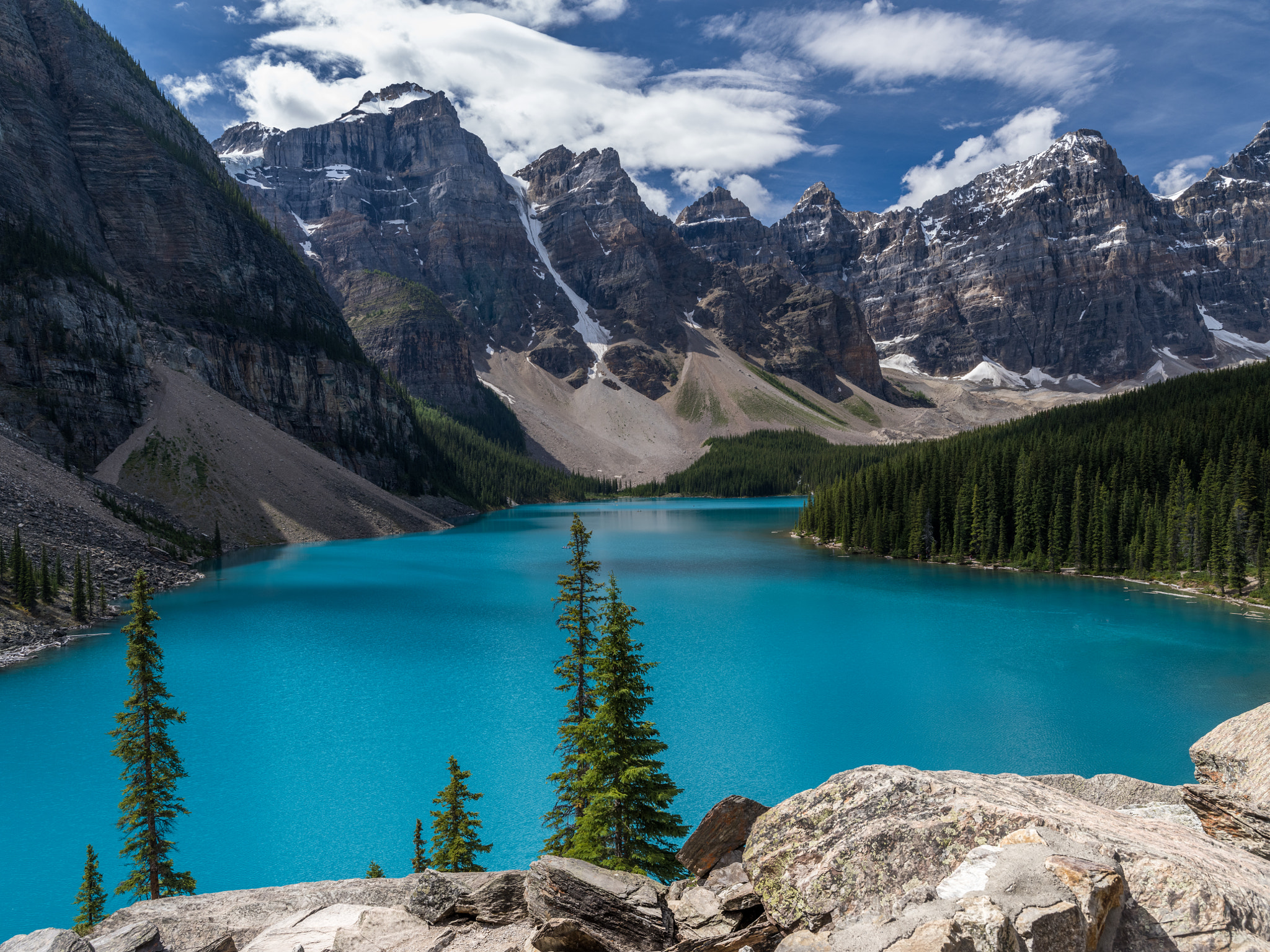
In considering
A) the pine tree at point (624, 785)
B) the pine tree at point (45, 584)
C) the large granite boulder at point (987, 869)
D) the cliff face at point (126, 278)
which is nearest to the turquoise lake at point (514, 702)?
the pine tree at point (45, 584)

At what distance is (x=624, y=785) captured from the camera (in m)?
13.6

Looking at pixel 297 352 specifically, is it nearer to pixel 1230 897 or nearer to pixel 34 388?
pixel 34 388

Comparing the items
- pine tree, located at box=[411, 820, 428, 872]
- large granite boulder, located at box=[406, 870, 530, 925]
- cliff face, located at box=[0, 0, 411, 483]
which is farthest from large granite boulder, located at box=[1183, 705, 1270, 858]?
cliff face, located at box=[0, 0, 411, 483]

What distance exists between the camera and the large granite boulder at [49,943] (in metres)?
7.43

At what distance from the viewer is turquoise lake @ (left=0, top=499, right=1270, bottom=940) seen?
798 inches

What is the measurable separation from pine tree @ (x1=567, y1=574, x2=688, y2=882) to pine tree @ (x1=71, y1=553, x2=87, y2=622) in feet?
144

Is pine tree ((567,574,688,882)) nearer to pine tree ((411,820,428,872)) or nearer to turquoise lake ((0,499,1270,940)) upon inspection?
pine tree ((411,820,428,872))

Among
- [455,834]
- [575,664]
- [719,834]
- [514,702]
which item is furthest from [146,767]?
[719,834]

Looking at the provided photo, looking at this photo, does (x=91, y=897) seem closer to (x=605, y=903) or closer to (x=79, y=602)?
(x=605, y=903)

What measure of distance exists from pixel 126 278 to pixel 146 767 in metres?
112

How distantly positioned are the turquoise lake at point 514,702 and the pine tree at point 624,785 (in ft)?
20.7

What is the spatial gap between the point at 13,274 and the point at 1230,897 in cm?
10790

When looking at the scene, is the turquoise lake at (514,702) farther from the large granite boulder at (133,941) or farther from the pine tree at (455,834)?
the large granite boulder at (133,941)

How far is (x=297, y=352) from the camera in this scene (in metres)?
120
